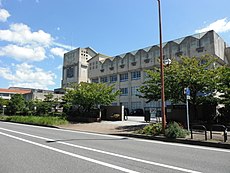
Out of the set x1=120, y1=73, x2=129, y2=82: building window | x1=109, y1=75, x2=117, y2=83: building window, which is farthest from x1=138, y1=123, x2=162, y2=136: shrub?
x1=109, y1=75, x2=117, y2=83: building window

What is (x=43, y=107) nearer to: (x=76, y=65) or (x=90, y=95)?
(x=90, y=95)

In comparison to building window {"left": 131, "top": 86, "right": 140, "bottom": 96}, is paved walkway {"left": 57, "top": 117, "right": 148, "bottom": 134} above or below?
below

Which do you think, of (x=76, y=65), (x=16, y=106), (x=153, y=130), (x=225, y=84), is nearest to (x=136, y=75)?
(x=16, y=106)

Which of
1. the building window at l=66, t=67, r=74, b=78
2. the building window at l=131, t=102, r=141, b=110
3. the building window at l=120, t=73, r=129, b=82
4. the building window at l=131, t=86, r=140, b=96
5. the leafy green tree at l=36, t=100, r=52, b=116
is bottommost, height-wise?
the leafy green tree at l=36, t=100, r=52, b=116

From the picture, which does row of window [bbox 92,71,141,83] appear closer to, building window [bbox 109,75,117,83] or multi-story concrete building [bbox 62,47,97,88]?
building window [bbox 109,75,117,83]

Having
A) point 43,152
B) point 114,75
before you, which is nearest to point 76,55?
point 114,75

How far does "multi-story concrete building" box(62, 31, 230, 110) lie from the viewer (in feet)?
140

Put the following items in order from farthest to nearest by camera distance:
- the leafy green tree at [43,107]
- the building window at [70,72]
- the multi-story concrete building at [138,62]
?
the building window at [70,72] → the multi-story concrete building at [138,62] → the leafy green tree at [43,107]

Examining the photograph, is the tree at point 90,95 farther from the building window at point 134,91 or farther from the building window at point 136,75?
the building window at point 136,75

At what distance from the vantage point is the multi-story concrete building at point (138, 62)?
1676 inches

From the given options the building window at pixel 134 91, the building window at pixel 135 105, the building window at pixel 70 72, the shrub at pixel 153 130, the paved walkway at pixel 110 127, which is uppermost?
the building window at pixel 70 72

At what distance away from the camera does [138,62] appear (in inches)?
2136

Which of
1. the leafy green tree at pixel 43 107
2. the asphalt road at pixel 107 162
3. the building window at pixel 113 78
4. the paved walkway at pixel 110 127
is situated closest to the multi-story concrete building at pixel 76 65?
the building window at pixel 113 78

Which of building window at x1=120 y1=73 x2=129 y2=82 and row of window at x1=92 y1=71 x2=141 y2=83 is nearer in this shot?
row of window at x1=92 y1=71 x2=141 y2=83
